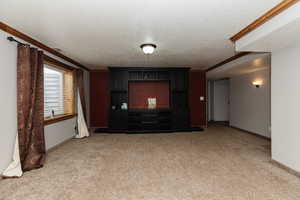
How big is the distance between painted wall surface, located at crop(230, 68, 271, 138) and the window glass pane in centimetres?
616

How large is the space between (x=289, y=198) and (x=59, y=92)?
17.4 ft

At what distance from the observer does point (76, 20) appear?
96.2 inches

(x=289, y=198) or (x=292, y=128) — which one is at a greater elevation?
(x=292, y=128)

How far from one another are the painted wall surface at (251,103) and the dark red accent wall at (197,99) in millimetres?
1192

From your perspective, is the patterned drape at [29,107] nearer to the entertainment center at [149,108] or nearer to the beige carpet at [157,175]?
the beige carpet at [157,175]

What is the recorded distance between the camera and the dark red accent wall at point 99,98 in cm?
680

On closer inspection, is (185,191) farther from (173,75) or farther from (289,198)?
(173,75)

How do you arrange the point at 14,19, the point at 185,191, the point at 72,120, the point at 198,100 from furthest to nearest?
the point at 198,100 < the point at 72,120 < the point at 14,19 < the point at 185,191

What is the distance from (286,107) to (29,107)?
4.54 meters

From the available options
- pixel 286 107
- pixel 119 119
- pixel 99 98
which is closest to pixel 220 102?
pixel 119 119

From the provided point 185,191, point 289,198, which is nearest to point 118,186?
point 185,191

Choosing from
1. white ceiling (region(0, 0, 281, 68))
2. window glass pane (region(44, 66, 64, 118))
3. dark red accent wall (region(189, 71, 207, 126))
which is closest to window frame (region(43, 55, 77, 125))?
window glass pane (region(44, 66, 64, 118))

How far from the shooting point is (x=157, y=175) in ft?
8.89

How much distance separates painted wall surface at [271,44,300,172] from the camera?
2703mm
